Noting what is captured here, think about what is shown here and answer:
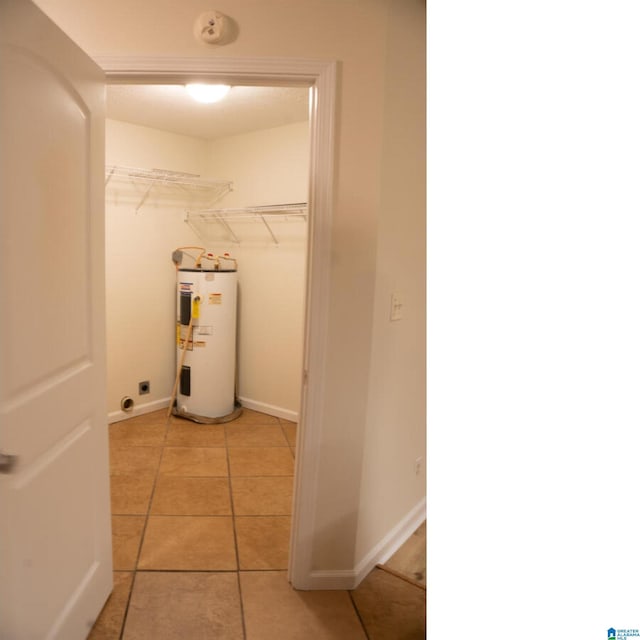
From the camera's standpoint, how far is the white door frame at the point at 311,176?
1.56 m

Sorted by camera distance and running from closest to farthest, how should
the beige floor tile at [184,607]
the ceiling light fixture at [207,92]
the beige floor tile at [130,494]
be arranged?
the beige floor tile at [184,607] < the beige floor tile at [130,494] < the ceiling light fixture at [207,92]

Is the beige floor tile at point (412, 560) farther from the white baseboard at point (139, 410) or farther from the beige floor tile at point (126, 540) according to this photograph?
A: the white baseboard at point (139, 410)

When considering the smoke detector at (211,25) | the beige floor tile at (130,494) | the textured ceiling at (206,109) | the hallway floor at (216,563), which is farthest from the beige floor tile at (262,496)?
the textured ceiling at (206,109)

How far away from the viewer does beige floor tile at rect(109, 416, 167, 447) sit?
10.9ft

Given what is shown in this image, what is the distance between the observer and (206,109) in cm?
325

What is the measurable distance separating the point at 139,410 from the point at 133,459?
87 centimetres

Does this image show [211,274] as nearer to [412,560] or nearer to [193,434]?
[193,434]

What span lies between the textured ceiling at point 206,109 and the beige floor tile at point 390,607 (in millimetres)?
2761

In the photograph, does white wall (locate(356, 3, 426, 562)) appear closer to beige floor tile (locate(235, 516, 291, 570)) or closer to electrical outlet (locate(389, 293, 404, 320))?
electrical outlet (locate(389, 293, 404, 320))

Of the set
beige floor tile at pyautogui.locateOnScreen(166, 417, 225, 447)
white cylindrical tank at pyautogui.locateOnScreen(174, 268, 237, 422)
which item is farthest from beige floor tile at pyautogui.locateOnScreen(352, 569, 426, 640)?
white cylindrical tank at pyautogui.locateOnScreen(174, 268, 237, 422)
